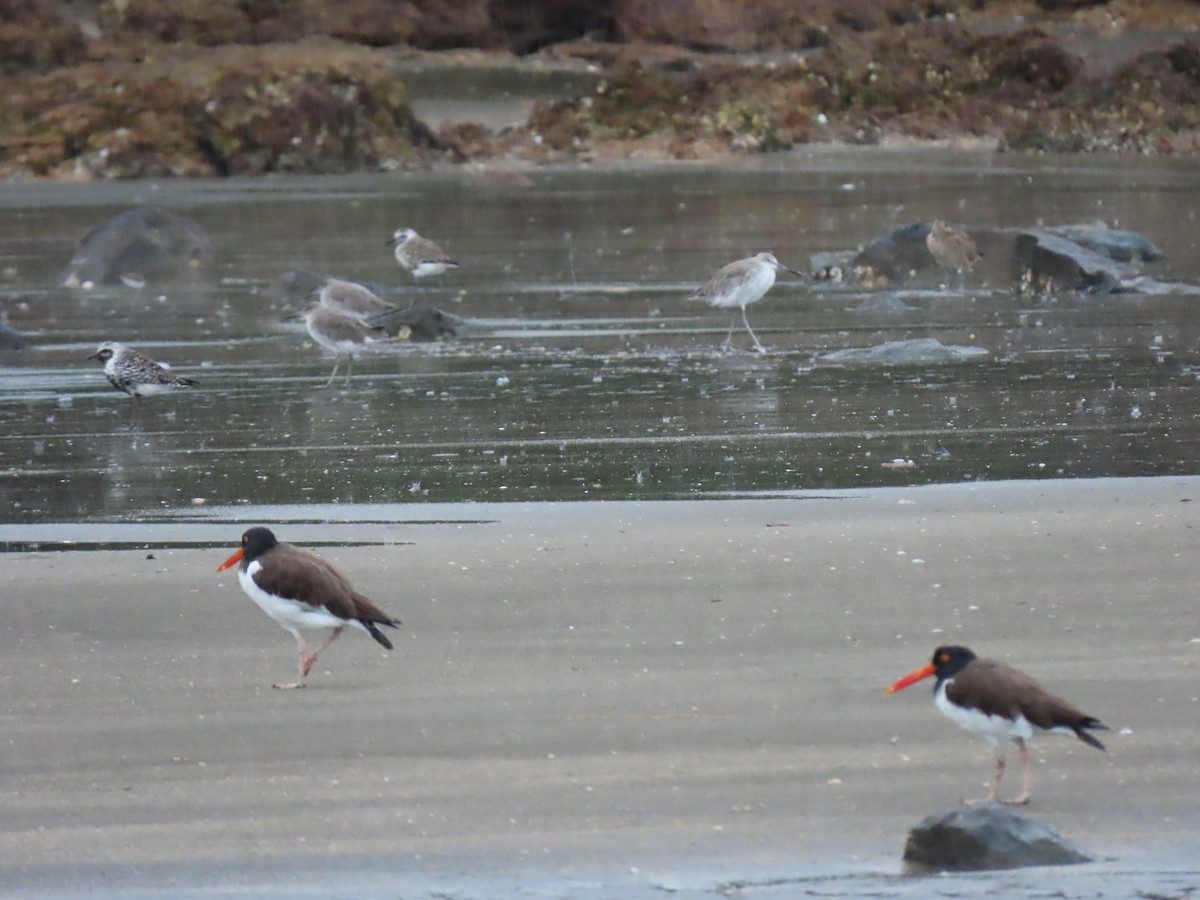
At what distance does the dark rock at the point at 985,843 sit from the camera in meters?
5.78

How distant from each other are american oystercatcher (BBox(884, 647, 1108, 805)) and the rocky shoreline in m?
37.5

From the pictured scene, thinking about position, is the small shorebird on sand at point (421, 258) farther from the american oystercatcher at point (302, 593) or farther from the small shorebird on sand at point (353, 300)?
the american oystercatcher at point (302, 593)

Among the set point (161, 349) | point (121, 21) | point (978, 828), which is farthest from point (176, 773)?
point (121, 21)

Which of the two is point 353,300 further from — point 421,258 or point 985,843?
point 985,843

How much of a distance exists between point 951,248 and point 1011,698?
50.8ft

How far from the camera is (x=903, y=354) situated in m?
15.3

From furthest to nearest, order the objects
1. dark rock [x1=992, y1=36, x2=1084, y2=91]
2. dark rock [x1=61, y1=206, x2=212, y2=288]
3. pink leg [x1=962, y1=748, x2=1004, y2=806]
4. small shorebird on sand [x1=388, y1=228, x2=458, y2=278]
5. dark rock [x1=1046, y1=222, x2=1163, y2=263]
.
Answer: dark rock [x1=992, y1=36, x2=1084, y2=91] → dark rock [x1=61, y1=206, x2=212, y2=288] → small shorebird on sand [x1=388, y1=228, x2=458, y2=278] → dark rock [x1=1046, y1=222, x2=1163, y2=263] → pink leg [x1=962, y1=748, x2=1004, y2=806]

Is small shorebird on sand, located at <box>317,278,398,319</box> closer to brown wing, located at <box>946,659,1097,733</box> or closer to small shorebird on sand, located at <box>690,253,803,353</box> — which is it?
small shorebird on sand, located at <box>690,253,803,353</box>

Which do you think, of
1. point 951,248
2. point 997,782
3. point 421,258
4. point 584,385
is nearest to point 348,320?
point 584,385

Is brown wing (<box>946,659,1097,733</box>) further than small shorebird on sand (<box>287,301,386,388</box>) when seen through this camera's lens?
No

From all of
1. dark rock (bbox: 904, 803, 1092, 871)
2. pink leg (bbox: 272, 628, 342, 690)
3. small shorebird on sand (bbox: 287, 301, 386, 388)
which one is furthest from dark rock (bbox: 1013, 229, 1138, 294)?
dark rock (bbox: 904, 803, 1092, 871)

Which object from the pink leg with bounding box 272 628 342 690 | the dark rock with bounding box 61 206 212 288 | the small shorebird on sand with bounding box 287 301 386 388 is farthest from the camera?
the dark rock with bounding box 61 206 212 288

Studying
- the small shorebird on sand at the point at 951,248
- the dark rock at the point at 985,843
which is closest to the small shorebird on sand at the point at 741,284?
the small shorebird on sand at the point at 951,248

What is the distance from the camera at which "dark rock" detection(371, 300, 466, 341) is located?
1739 centimetres
